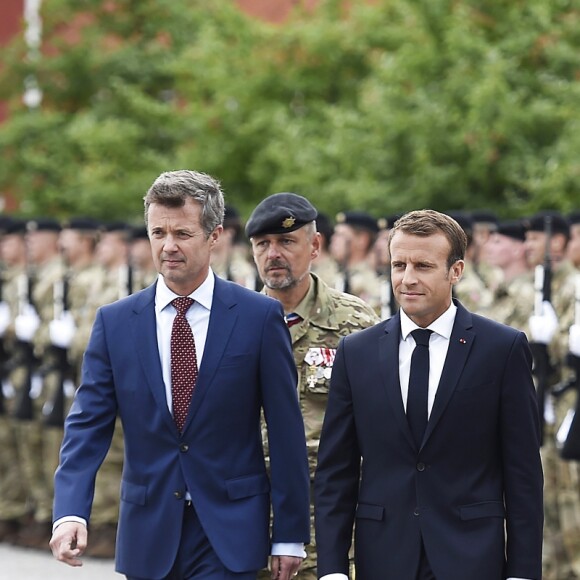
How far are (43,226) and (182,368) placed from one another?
306 inches

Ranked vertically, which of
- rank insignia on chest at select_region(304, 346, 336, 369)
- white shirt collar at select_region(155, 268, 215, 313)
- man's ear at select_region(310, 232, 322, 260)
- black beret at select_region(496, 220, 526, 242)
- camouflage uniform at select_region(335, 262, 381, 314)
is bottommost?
rank insignia on chest at select_region(304, 346, 336, 369)

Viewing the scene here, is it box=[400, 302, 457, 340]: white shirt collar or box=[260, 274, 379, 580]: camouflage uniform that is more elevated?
box=[400, 302, 457, 340]: white shirt collar

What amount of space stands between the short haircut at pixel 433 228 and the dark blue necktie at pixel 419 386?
250 millimetres

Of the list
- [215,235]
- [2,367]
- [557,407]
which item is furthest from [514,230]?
[215,235]

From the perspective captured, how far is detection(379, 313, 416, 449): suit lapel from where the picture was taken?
4.89 m

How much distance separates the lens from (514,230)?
33.9 ft

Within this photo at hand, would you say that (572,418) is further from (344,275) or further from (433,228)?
(433,228)

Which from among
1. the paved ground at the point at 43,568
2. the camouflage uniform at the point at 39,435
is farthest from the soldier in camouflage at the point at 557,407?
the camouflage uniform at the point at 39,435

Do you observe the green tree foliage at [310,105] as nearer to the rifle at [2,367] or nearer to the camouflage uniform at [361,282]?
the camouflage uniform at [361,282]

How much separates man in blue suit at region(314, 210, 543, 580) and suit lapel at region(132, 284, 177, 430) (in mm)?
562

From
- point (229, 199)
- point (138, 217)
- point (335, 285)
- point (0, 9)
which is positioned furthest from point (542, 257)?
point (0, 9)

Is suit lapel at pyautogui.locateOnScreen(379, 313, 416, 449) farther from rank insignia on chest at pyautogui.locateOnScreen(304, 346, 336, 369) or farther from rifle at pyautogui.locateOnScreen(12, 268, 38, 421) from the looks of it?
rifle at pyautogui.locateOnScreen(12, 268, 38, 421)

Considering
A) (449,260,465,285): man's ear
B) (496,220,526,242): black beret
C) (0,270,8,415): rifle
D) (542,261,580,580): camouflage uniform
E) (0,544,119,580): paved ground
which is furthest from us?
(0,270,8,415): rifle

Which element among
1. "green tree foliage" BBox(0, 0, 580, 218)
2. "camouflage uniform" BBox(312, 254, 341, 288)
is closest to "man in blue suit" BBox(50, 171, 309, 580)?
"camouflage uniform" BBox(312, 254, 341, 288)
